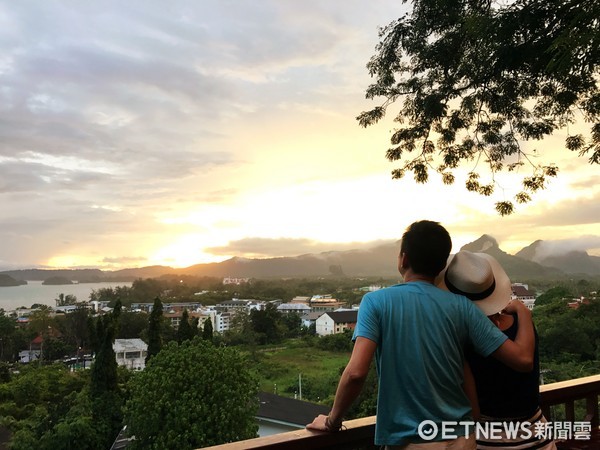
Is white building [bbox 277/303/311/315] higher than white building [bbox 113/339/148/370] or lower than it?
higher

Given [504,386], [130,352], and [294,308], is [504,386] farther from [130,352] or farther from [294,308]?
[294,308]

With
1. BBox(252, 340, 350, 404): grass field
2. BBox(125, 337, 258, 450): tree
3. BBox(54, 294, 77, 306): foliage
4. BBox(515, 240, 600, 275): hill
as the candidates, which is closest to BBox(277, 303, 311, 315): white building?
BBox(252, 340, 350, 404): grass field

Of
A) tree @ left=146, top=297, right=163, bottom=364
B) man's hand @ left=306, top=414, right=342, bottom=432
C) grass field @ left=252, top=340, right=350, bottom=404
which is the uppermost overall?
man's hand @ left=306, top=414, right=342, bottom=432

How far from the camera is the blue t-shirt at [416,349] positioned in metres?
0.99

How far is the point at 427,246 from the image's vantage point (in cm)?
104

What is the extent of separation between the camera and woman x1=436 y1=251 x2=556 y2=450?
111 cm

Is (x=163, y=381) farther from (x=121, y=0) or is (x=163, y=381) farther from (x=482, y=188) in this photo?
(x=482, y=188)

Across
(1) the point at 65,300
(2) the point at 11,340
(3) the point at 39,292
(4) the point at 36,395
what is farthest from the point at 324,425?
(3) the point at 39,292

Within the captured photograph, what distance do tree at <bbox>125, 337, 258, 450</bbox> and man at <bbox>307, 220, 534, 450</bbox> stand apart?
12.5m

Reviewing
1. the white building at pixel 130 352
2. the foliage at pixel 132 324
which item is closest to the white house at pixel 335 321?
the white building at pixel 130 352

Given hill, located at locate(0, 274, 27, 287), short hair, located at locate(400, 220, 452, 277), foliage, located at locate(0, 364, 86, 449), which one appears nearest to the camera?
short hair, located at locate(400, 220, 452, 277)

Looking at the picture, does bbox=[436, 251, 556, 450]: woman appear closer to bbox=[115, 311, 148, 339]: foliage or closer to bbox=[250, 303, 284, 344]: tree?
bbox=[250, 303, 284, 344]: tree

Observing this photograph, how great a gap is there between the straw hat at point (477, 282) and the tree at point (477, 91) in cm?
221

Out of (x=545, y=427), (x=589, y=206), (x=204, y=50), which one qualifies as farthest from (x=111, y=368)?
(x=545, y=427)
